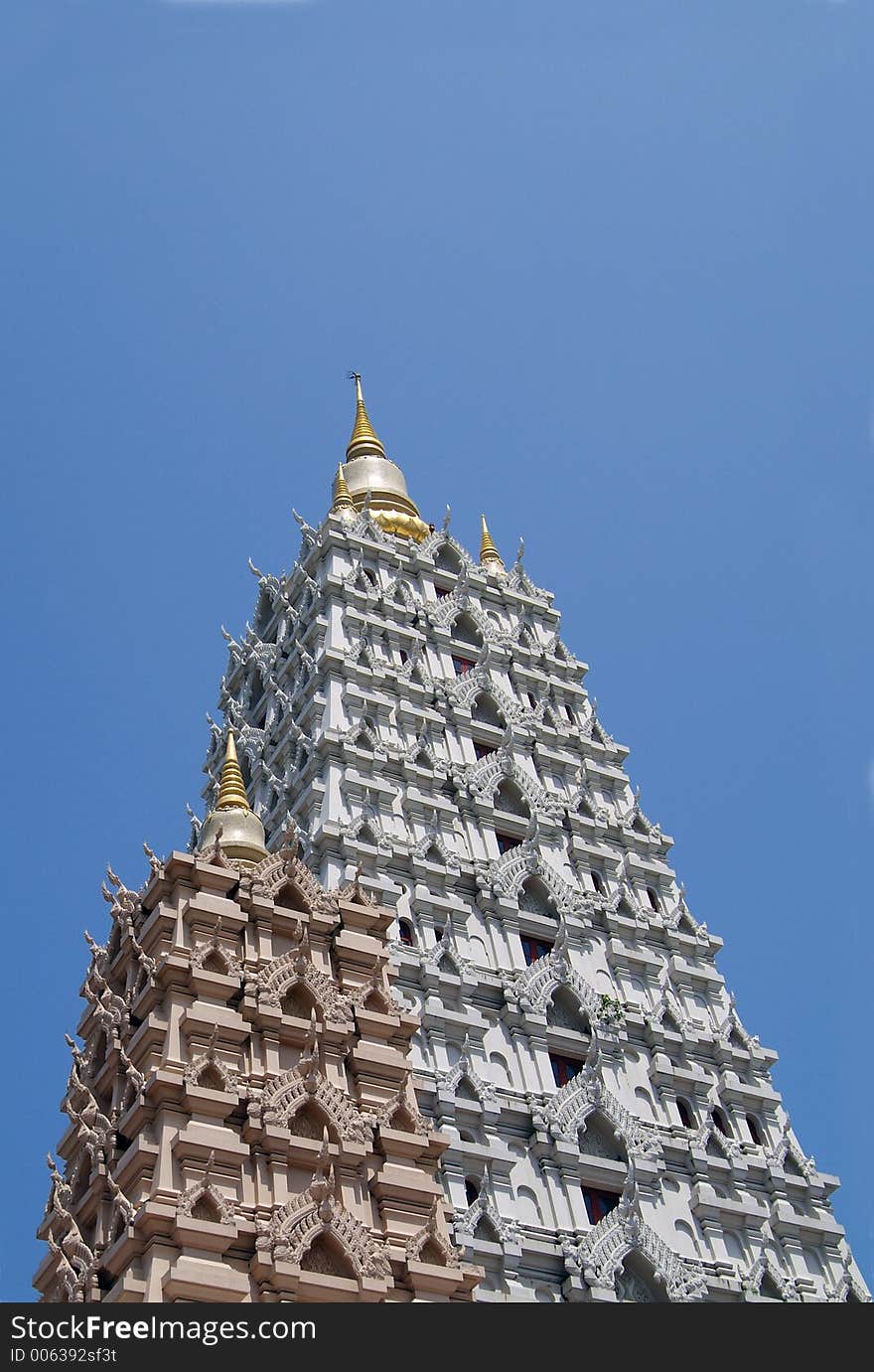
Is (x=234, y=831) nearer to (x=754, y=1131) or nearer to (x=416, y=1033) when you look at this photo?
(x=416, y=1033)

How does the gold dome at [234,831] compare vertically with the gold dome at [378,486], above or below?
below

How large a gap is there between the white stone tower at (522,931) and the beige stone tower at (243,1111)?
1.72 meters

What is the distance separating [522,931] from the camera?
3816 cm

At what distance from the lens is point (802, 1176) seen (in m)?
36.0

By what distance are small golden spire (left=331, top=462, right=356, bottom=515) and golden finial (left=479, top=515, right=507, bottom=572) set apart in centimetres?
440

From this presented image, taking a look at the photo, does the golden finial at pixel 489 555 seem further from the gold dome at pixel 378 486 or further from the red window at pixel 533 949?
the red window at pixel 533 949

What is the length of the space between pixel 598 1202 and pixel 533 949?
637 cm

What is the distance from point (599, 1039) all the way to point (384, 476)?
76.1 ft

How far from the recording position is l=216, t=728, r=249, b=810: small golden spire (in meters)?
37.4

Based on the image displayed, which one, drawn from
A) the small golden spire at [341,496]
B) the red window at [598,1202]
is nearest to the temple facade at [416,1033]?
the red window at [598,1202]

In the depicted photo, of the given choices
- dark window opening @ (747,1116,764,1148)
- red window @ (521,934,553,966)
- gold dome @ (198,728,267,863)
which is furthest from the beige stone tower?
dark window opening @ (747,1116,764,1148)

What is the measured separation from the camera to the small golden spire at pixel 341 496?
50566 millimetres
